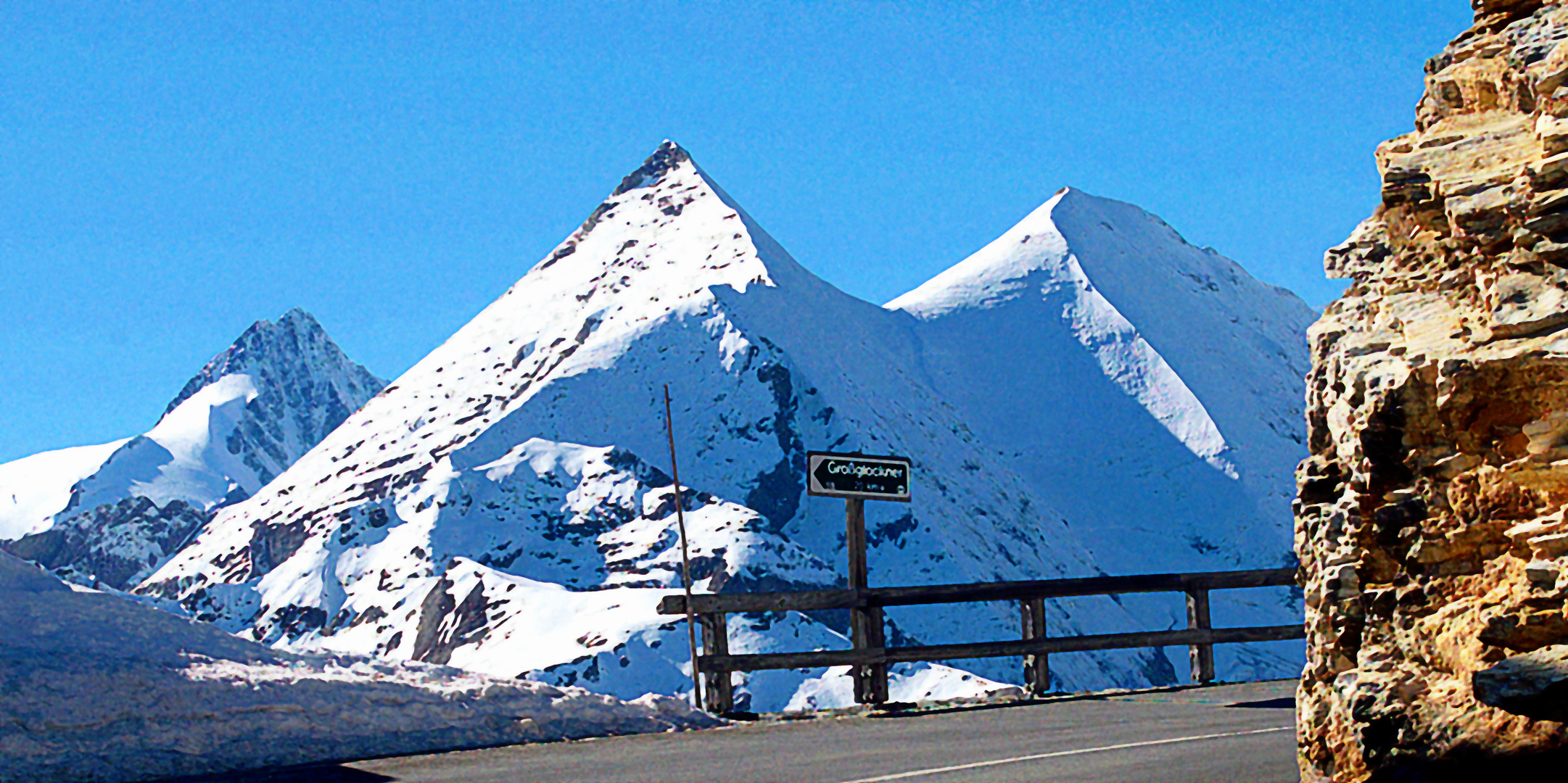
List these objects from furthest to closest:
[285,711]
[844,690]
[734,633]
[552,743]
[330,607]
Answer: [330,607]
[734,633]
[844,690]
[552,743]
[285,711]

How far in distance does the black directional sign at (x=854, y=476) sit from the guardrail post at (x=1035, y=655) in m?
1.87

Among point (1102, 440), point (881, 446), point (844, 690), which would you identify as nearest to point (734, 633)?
point (844, 690)

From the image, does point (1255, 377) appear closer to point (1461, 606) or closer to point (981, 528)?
point (981, 528)

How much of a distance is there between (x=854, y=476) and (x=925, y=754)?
7315 millimetres

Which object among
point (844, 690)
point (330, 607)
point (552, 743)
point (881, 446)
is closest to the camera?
point (552, 743)

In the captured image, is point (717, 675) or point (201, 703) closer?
point (201, 703)

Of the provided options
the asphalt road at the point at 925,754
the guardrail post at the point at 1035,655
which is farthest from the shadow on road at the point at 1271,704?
the guardrail post at the point at 1035,655

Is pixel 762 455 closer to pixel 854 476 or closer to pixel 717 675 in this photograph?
pixel 854 476

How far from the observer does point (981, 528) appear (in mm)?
143375

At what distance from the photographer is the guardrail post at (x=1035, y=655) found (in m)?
17.8

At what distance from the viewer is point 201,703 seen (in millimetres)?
11766

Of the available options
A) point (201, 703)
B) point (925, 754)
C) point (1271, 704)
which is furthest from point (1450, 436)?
point (1271, 704)

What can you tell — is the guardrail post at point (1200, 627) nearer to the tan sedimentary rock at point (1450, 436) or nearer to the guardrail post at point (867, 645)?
the guardrail post at point (867, 645)

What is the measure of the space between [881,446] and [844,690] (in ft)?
187
